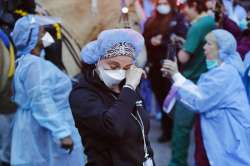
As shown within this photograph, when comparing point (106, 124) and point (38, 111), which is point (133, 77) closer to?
point (106, 124)

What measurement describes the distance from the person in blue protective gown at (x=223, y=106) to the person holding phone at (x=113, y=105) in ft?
4.81

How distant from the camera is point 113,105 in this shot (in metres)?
3.50

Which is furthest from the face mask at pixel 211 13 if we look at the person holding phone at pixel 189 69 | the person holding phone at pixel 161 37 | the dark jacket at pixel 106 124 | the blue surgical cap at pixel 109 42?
the dark jacket at pixel 106 124

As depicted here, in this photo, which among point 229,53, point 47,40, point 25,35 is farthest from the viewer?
point 229,53

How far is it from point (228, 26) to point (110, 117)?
3.51m

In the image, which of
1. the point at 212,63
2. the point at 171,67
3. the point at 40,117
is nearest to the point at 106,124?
the point at 40,117

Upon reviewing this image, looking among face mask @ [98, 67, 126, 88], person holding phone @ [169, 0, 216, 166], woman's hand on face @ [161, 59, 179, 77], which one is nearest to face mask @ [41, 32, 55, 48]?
woman's hand on face @ [161, 59, 179, 77]

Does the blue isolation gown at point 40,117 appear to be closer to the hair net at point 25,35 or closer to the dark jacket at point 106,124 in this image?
the hair net at point 25,35

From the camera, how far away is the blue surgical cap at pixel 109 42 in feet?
11.9

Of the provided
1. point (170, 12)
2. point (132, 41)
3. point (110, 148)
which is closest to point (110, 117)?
point (110, 148)

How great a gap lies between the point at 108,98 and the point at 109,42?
309 millimetres

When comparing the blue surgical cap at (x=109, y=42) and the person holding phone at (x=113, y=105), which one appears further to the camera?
the blue surgical cap at (x=109, y=42)

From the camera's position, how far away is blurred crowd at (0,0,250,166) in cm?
357

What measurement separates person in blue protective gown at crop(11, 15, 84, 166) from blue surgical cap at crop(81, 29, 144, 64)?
0.90 metres
